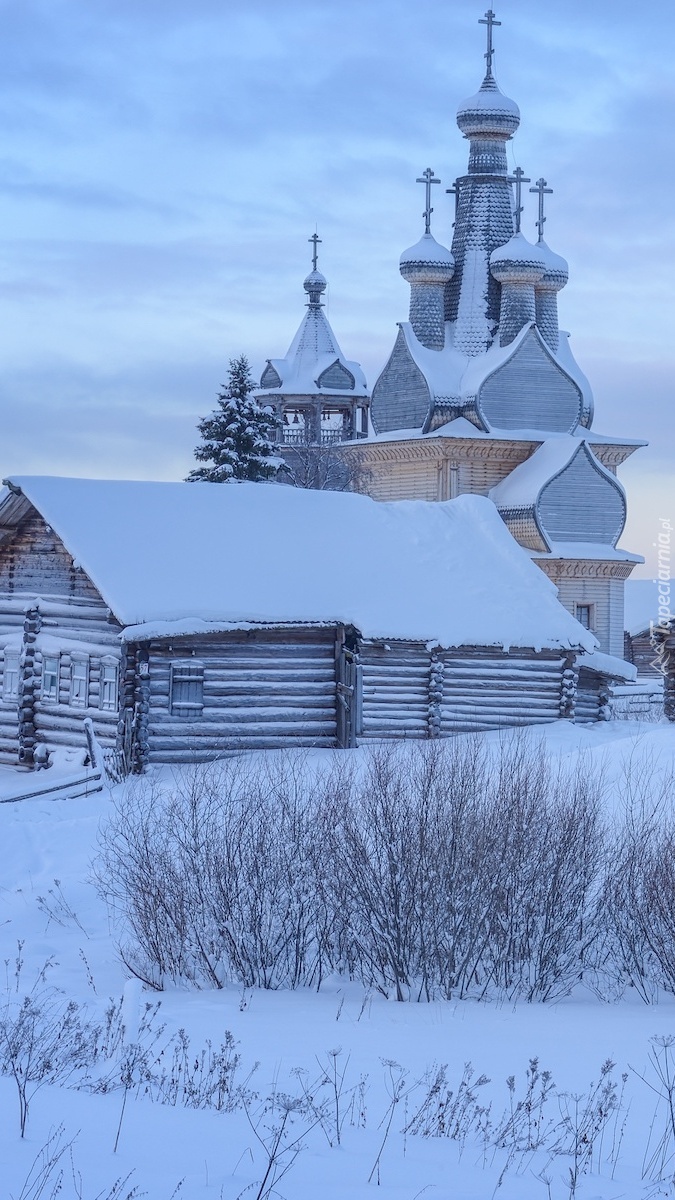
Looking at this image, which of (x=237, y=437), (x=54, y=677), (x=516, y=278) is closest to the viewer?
(x=54, y=677)

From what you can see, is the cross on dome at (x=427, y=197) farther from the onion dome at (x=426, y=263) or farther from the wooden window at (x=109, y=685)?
the wooden window at (x=109, y=685)

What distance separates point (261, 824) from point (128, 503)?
545 inches

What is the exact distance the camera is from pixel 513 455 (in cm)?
4703

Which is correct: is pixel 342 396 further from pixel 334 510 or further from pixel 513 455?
pixel 334 510

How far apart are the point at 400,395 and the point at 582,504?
855 centimetres

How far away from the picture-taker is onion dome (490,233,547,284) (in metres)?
47.7

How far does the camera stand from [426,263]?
49.3 m

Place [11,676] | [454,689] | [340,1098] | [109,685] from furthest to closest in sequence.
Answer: [11,676] → [454,689] → [109,685] → [340,1098]

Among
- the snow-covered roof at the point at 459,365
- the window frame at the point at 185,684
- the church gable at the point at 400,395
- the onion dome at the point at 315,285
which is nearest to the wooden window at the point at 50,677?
the window frame at the point at 185,684

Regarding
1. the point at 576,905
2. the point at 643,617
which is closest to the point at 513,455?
the point at 643,617

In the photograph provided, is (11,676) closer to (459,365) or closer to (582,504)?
(582,504)

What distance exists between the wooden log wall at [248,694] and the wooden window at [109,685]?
91 centimetres

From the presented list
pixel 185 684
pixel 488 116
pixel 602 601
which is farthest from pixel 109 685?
pixel 488 116

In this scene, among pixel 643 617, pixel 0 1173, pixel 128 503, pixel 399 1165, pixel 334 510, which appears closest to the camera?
pixel 0 1173
